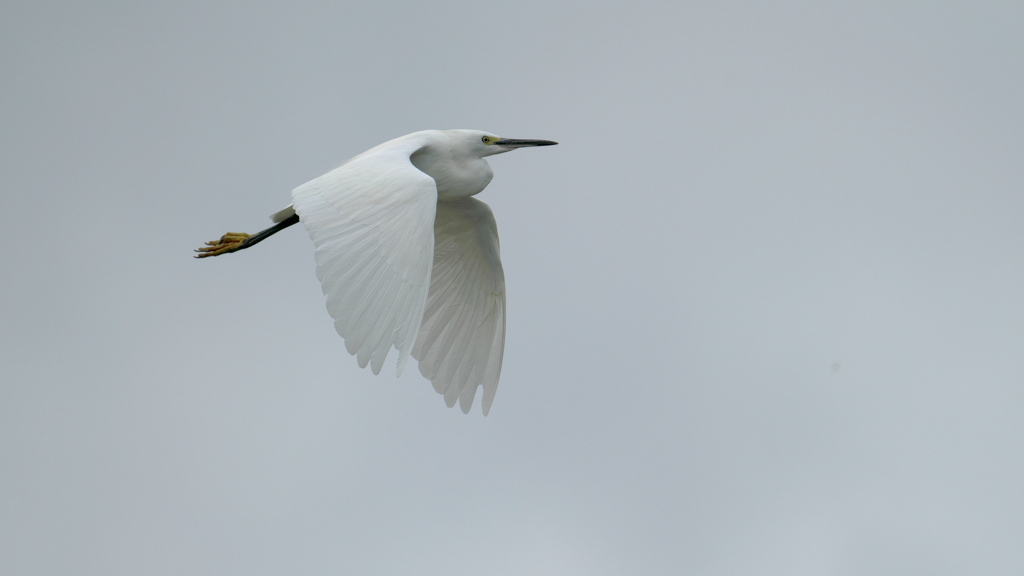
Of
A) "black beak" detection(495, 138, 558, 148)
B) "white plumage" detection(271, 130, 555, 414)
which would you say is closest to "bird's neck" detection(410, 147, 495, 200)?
"white plumage" detection(271, 130, 555, 414)

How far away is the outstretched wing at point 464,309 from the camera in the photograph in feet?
48.2

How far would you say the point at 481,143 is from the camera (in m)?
14.1

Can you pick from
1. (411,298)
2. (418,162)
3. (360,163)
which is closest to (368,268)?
(411,298)

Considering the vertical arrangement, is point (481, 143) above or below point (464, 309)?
above

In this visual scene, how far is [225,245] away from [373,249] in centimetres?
435

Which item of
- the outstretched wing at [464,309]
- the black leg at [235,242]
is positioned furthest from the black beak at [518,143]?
the black leg at [235,242]

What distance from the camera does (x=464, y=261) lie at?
15125mm

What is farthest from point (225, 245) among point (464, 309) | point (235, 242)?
point (464, 309)

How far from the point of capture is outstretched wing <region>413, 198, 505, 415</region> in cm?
1468

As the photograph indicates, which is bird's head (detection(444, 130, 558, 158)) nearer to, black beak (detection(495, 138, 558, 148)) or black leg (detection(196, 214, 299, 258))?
black beak (detection(495, 138, 558, 148))

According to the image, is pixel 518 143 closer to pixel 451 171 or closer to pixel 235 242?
pixel 451 171

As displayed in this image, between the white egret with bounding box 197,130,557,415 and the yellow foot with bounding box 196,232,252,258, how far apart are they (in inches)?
0.5

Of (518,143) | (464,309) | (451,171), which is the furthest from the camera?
(464,309)

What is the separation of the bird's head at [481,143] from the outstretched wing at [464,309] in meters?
0.69
